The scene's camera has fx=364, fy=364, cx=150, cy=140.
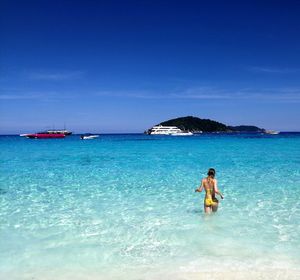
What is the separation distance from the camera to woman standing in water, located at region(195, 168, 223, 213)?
10281 millimetres

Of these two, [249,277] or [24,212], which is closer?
[249,277]

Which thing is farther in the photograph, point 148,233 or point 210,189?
point 210,189

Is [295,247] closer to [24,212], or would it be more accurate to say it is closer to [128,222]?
[128,222]

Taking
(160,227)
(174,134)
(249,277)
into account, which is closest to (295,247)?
(249,277)

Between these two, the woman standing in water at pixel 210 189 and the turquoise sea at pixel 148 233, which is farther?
the woman standing in water at pixel 210 189

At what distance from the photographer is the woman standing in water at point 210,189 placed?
33.7 feet

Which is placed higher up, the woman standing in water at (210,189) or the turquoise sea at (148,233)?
the woman standing in water at (210,189)

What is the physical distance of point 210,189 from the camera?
10375mm

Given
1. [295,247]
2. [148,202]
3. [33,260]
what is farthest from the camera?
[148,202]

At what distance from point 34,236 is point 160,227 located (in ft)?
10.2

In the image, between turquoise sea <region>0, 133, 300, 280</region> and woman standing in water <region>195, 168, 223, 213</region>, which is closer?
turquoise sea <region>0, 133, 300, 280</region>

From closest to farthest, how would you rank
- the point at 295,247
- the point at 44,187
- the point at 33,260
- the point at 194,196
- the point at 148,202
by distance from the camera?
the point at 33,260, the point at 295,247, the point at 148,202, the point at 194,196, the point at 44,187

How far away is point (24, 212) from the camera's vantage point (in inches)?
445

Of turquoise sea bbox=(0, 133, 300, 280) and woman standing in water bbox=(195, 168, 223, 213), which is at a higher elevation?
A: woman standing in water bbox=(195, 168, 223, 213)
